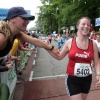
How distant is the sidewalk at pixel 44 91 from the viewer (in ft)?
18.8

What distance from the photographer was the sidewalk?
572 cm

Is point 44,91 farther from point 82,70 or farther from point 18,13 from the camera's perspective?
point 18,13

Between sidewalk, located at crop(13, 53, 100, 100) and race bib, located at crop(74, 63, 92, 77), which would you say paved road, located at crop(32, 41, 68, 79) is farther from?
race bib, located at crop(74, 63, 92, 77)

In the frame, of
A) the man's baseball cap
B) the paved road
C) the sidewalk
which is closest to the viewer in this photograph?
the man's baseball cap

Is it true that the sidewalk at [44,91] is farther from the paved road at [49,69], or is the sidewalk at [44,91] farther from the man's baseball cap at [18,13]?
the man's baseball cap at [18,13]

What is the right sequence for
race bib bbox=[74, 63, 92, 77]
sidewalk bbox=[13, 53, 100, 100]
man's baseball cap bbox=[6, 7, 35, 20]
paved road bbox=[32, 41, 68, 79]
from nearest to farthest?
1. man's baseball cap bbox=[6, 7, 35, 20]
2. race bib bbox=[74, 63, 92, 77]
3. sidewalk bbox=[13, 53, 100, 100]
4. paved road bbox=[32, 41, 68, 79]

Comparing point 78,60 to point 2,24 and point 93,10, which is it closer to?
point 2,24

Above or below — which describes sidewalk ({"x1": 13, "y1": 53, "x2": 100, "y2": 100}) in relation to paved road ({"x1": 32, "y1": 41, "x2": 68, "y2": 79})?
above

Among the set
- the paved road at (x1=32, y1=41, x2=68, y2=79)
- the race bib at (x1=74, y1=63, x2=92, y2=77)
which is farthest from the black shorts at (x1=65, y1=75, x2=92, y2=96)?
the paved road at (x1=32, y1=41, x2=68, y2=79)

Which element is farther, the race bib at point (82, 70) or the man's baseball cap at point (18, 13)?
the race bib at point (82, 70)

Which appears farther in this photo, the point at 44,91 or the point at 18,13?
the point at 44,91

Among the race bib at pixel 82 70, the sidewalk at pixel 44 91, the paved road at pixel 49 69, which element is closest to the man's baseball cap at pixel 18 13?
the race bib at pixel 82 70

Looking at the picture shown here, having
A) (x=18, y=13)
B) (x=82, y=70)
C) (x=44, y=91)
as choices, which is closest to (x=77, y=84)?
(x=82, y=70)

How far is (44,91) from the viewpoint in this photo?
632cm
